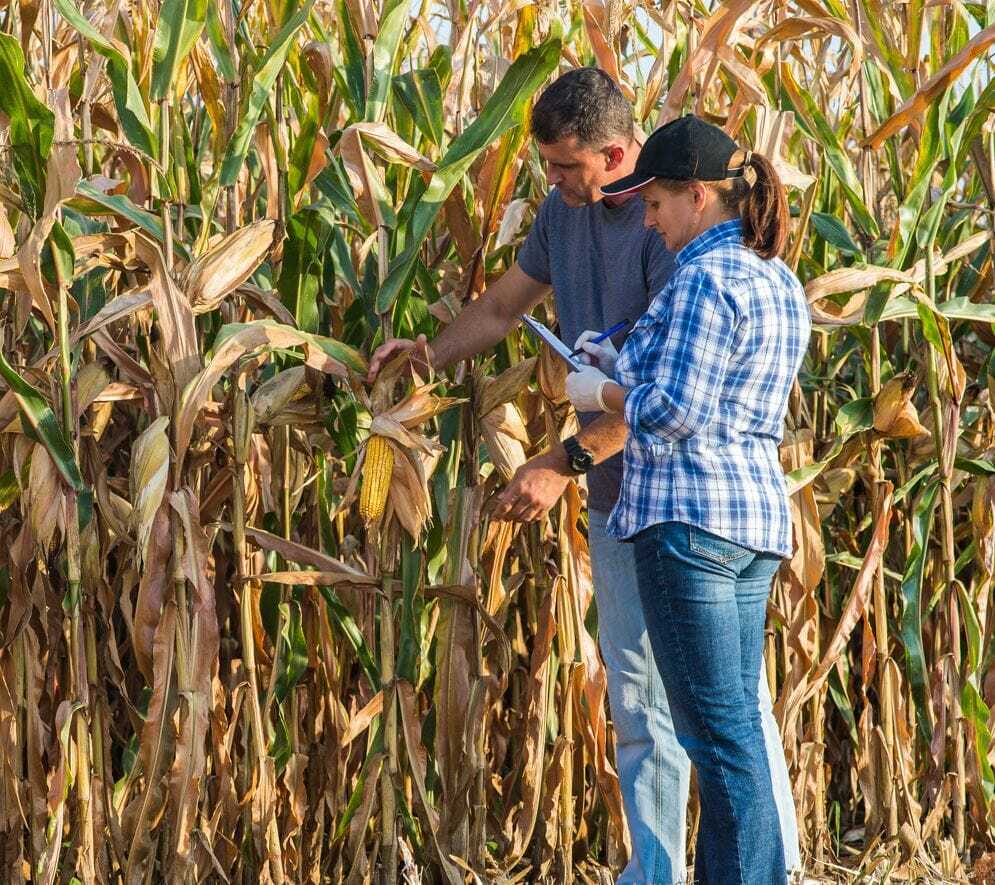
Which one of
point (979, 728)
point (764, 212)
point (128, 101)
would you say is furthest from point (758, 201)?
point (979, 728)

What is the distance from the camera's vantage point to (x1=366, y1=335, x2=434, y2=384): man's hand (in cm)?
292

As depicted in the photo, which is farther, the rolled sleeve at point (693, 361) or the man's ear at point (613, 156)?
the man's ear at point (613, 156)

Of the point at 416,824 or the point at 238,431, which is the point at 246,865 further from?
the point at 238,431

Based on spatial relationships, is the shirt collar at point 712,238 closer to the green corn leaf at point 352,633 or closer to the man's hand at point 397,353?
the man's hand at point 397,353

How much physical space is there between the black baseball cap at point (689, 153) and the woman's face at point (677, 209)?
3cm

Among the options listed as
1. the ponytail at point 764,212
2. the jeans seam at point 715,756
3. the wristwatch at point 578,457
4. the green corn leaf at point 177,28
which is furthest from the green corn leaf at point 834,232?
the green corn leaf at point 177,28

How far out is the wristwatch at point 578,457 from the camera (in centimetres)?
270

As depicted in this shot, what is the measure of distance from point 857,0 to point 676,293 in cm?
138

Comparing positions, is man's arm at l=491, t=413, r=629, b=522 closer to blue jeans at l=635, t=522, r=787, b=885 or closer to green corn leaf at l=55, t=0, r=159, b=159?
blue jeans at l=635, t=522, r=787, b=885

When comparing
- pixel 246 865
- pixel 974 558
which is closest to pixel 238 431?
pixel 246 865

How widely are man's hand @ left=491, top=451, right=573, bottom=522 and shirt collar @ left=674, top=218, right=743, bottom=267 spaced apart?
0.50 m

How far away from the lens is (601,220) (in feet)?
9.69

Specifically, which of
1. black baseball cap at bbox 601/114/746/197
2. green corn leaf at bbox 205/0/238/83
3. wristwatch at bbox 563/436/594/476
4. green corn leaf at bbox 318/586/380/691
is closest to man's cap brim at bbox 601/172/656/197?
black baseball cap at bbox 601/114/746/197

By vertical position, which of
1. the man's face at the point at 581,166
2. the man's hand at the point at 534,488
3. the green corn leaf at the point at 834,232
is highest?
the man's face at the point at 581,166
